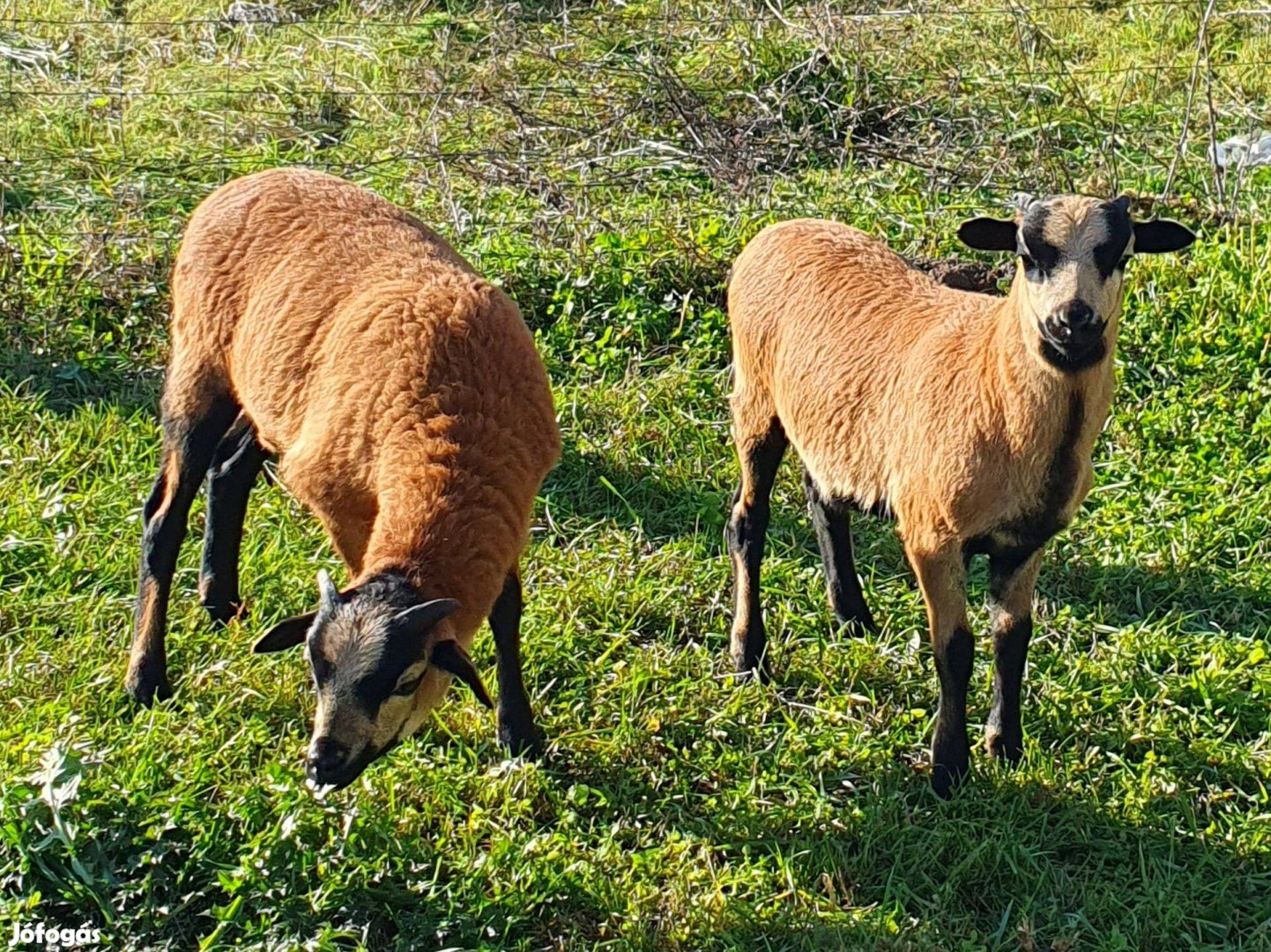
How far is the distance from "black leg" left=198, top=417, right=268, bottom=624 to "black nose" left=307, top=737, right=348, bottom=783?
1.70 m

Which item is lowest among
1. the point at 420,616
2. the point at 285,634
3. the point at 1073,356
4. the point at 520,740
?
the point at 520,740

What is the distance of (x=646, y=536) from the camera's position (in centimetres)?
586

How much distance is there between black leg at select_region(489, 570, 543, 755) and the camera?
4.68 metres

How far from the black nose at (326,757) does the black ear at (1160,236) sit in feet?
8.87

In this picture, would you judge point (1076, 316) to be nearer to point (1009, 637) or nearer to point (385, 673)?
point (1009, 637)

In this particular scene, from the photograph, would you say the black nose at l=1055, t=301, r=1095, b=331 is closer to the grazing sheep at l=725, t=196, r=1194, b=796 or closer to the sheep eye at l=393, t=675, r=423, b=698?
the grazing sheep at l=725, t=196, r=1194, b=796

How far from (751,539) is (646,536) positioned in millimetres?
711

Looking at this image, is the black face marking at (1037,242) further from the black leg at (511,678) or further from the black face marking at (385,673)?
the black face marking at (385,673)

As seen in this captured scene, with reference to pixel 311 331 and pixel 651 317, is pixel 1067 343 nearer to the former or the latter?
pixel 311 331

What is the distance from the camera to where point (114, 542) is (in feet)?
18.2

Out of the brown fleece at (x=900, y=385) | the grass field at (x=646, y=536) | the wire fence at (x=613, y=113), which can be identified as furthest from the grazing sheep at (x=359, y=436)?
the wire fence at (x=613, y=113)

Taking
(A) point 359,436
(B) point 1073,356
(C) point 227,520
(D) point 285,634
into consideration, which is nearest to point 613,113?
(C) point 227,520

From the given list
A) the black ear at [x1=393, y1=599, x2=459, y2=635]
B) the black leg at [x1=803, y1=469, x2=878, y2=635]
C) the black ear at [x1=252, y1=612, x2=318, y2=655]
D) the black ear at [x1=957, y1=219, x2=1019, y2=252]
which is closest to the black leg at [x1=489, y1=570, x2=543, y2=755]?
the black ear at [x1=252, y1=612, x2=318, y2=655]

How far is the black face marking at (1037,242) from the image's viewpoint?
4.06 m
